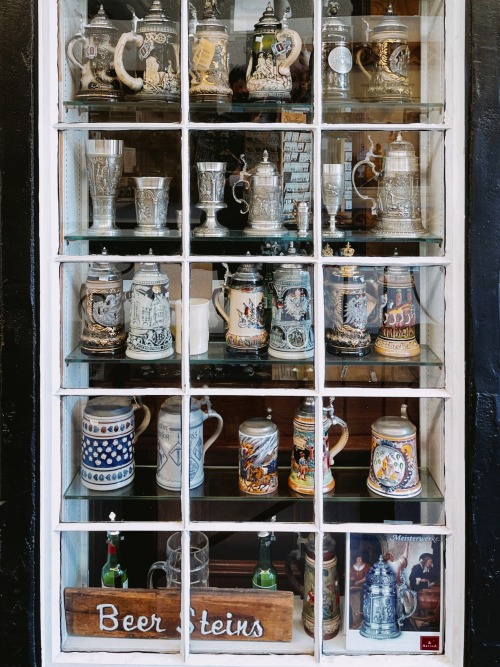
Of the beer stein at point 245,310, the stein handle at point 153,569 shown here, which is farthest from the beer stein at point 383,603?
the beer stein at point 245,310

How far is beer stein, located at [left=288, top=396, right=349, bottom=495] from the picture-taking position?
1.59 m

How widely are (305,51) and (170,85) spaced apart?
0.34 meters

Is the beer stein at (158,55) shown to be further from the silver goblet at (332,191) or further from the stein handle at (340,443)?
the stein handle at (340,443)

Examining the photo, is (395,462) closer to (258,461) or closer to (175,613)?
(258,461)

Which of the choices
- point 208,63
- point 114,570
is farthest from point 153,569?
point 208,63

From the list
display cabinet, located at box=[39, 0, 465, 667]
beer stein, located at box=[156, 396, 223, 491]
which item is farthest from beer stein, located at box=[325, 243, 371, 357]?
beer stein, located at box=[156, 396, 223, 491]

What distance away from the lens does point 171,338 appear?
5.26 feet

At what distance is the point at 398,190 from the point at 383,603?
1.02 m

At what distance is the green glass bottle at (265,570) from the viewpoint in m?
1.65

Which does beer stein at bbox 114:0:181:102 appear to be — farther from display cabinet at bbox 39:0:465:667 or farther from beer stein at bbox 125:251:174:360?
beer stein at bbox 125:251:174:360

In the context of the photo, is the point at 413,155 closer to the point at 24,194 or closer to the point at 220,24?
the point at 220,24

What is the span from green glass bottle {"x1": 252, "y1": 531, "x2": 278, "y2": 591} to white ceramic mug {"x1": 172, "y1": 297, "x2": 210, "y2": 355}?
518 millimetres

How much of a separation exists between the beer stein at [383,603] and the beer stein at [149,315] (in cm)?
76

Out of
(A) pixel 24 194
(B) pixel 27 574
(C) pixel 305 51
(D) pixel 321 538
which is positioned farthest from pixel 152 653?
(C) pixel 305 51
